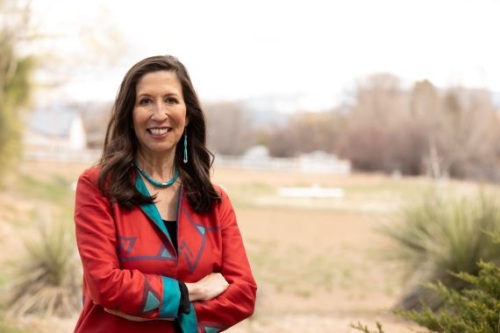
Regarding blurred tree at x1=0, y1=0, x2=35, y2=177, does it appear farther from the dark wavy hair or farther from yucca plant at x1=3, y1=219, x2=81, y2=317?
the dark wavy hair

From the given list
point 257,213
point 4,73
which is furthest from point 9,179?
point 257,213

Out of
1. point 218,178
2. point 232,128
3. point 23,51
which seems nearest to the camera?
point 23,51

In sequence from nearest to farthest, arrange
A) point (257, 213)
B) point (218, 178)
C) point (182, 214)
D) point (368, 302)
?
point (182, 214), point (368, 302), point (257, 213), point (218, 178)

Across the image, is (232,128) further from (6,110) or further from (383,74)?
(6,110)

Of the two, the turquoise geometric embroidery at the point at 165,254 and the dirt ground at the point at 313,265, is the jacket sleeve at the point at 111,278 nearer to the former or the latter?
the turquoise geometric embroidery at the point at 165,254

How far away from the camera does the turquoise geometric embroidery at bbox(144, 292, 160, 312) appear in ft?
7.02

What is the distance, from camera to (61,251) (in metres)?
7.25

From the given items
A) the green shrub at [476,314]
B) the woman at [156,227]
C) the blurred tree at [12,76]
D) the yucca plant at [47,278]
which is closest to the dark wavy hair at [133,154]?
the woman at [156,227]

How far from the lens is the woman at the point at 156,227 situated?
7.10 ft

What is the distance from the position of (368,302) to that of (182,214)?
713 centimetres

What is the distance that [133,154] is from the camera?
2.38 metres

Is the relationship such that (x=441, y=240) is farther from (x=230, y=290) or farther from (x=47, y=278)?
(x=230, y=290)

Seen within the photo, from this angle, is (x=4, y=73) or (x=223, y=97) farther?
(x=223, y=97)

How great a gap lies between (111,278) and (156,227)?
0.70ft
